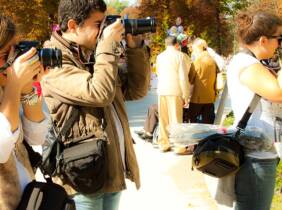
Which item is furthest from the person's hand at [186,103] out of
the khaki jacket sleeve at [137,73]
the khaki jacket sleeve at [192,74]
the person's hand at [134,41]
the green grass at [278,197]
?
the person's hand at [134,41]

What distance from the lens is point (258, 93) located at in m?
2.60

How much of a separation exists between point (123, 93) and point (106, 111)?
464 millimetres

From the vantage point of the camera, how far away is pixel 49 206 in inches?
76.6

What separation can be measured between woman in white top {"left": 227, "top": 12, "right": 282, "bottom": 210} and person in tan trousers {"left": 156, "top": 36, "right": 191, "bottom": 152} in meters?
4.21

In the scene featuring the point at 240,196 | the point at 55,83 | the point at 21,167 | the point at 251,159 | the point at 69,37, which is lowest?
the point at 240,196

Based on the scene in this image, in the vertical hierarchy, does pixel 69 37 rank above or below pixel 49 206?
above

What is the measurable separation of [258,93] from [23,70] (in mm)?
1309

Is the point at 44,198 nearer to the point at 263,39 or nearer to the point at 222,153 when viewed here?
the point at 222,153

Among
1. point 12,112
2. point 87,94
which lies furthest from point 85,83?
point 12,112

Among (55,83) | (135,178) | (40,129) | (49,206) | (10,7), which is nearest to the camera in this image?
(49,206)

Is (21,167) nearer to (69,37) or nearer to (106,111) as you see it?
(106,111)

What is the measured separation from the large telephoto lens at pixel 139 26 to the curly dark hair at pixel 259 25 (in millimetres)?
576

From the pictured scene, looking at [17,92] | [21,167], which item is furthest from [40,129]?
[17,92]

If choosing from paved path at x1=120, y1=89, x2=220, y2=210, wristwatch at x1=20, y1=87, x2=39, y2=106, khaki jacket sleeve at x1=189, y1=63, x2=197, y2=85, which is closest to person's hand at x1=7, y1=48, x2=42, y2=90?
wristwatch at x1=20, y1=87, x2=39, y2=106
